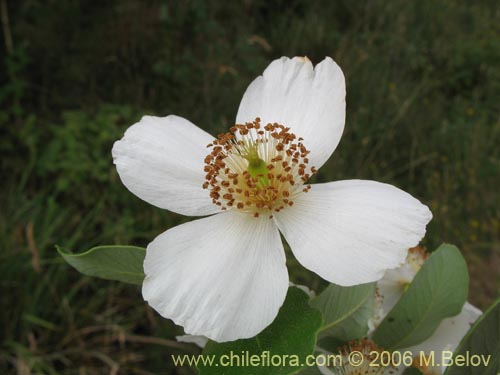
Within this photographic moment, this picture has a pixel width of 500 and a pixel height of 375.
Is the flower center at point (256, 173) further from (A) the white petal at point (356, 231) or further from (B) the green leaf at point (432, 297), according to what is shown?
(B) the green leaf at point (432, 297)

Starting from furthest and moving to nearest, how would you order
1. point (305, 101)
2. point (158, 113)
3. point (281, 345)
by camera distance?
point (158, 113)
point (305, 101)
point (281, 345)

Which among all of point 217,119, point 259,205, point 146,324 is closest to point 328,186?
point 259,205

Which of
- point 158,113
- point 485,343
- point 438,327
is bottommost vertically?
point 158,113

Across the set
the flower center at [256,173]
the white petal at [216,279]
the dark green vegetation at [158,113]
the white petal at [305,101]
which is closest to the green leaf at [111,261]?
the white petal at [216,279]

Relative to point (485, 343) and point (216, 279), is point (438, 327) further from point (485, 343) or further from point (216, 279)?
point (216, 279)

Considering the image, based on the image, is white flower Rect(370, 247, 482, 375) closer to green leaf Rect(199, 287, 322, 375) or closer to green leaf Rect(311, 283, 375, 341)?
green leaf Rect(311, 283, 375, 341)

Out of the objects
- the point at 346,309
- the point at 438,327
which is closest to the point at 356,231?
the point at 346,309

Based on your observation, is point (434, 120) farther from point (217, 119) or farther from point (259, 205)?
point (259, 205)
